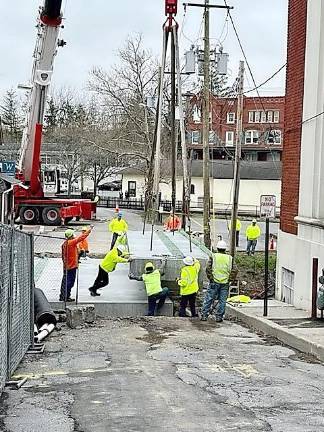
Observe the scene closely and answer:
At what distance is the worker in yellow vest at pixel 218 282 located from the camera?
51.1 feet

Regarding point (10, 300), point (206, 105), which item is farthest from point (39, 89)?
point (10, 300)

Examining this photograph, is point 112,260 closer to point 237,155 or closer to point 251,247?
point 237,155

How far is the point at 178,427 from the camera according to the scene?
275 inches

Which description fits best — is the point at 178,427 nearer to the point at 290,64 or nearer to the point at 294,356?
the point at 294,356

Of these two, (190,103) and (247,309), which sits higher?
(190,103)

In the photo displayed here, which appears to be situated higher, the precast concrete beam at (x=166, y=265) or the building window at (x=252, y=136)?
the building window at (x=252, y=136)

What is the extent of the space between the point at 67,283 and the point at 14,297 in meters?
7.47

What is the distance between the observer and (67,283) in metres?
16.7

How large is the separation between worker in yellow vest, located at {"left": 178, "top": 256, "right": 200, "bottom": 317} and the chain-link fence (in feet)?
17.4

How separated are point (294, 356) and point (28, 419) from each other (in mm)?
5372

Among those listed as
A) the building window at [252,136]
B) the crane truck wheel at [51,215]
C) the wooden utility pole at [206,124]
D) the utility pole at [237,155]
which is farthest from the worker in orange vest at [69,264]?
the building window at [252,136]

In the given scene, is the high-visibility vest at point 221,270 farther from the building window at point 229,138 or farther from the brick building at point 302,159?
the building window at point 229,138

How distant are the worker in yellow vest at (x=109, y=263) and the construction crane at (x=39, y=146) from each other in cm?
975

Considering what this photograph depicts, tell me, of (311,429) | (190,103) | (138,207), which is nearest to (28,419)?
(311,429)
